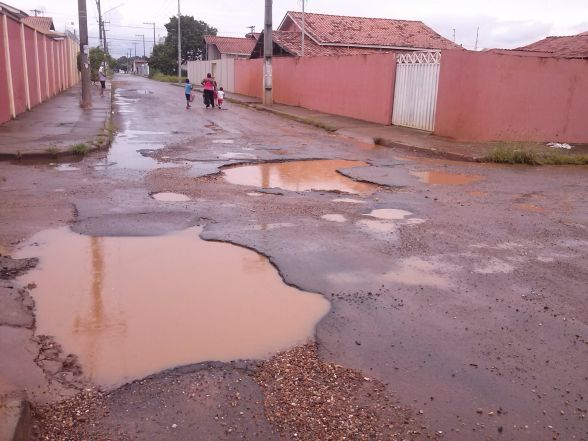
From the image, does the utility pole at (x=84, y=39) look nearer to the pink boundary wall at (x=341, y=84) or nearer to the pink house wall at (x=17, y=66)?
the pink house wall at (x=17, y=66)

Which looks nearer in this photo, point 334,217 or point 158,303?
point 158,303

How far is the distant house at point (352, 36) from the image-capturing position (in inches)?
1294

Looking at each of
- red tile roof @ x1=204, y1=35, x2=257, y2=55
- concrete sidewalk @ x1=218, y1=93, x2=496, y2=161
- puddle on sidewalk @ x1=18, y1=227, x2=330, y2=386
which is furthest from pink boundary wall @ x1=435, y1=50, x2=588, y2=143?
red tile roof @ x1=204, y1=35, x2=257, y2=55

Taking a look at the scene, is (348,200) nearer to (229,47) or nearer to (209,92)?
(209,92)

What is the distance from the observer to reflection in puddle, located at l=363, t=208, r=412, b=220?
7047 millimetres

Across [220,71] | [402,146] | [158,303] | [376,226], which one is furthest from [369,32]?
[158,303]

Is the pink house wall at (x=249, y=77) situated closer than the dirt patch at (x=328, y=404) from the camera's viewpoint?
No

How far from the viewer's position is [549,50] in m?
20.3

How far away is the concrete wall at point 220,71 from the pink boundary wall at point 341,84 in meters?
11.2

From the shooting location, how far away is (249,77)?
36.0 meters

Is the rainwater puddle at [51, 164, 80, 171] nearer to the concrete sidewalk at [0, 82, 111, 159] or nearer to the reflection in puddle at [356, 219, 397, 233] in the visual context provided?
the concrete sidewalk at [0, 82, 111, 159]

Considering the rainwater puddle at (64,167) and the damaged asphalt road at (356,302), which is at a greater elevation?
the damaged asphalt road at (356,302)

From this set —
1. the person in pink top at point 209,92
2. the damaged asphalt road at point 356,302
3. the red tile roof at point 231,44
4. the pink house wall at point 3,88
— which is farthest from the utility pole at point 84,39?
the red tile roof at point 231,44

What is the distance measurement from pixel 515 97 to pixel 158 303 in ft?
41.0
